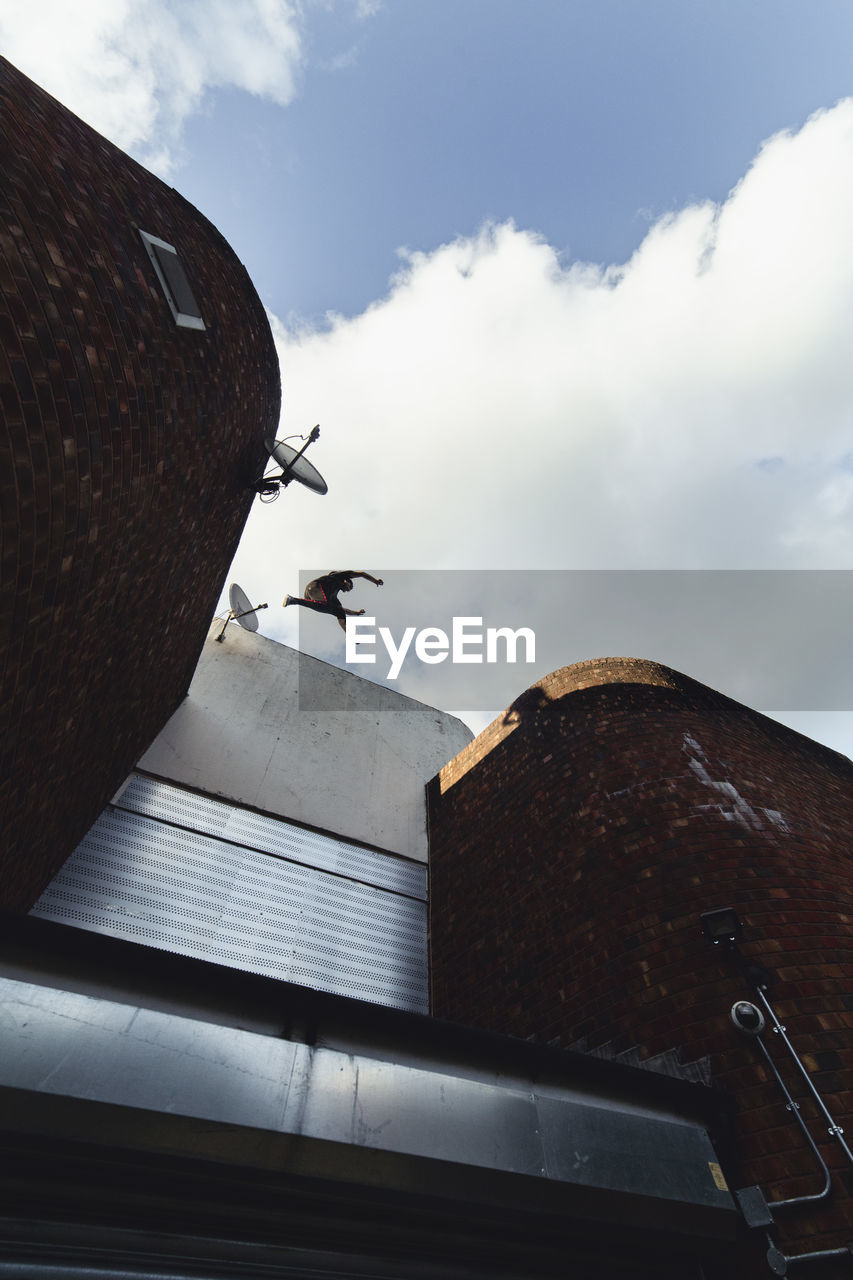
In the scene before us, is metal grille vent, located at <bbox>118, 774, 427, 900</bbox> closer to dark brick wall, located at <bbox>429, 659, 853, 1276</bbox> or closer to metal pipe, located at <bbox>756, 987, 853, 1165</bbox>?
dark brick wall, located at <bbox>429, 659, 853, 1276</bbox>

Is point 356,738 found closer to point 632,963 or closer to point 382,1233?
point 632,963

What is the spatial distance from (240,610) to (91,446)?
653cm

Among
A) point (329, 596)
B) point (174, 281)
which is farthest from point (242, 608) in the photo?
point (174, 281)

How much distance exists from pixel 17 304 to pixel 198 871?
5.44m

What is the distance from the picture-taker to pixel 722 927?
13.2ft

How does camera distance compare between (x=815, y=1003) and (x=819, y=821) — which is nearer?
(x=815, y=1003)

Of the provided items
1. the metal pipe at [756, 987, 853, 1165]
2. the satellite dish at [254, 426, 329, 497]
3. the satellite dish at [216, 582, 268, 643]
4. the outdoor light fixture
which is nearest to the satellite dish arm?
the satellite dish at [254, 426, 329, 497]

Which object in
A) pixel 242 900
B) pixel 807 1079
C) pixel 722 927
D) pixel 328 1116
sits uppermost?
pixel 722 927

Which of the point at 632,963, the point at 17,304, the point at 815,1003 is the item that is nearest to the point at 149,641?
the point at 17,304

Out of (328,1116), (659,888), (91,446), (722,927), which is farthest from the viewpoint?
(659,888)

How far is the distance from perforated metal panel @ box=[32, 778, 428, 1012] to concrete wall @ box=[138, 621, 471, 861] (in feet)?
1.25

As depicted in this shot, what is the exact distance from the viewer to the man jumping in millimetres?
9148

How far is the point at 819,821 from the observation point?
217 inches

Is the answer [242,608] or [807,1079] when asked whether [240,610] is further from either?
[807,1079]
